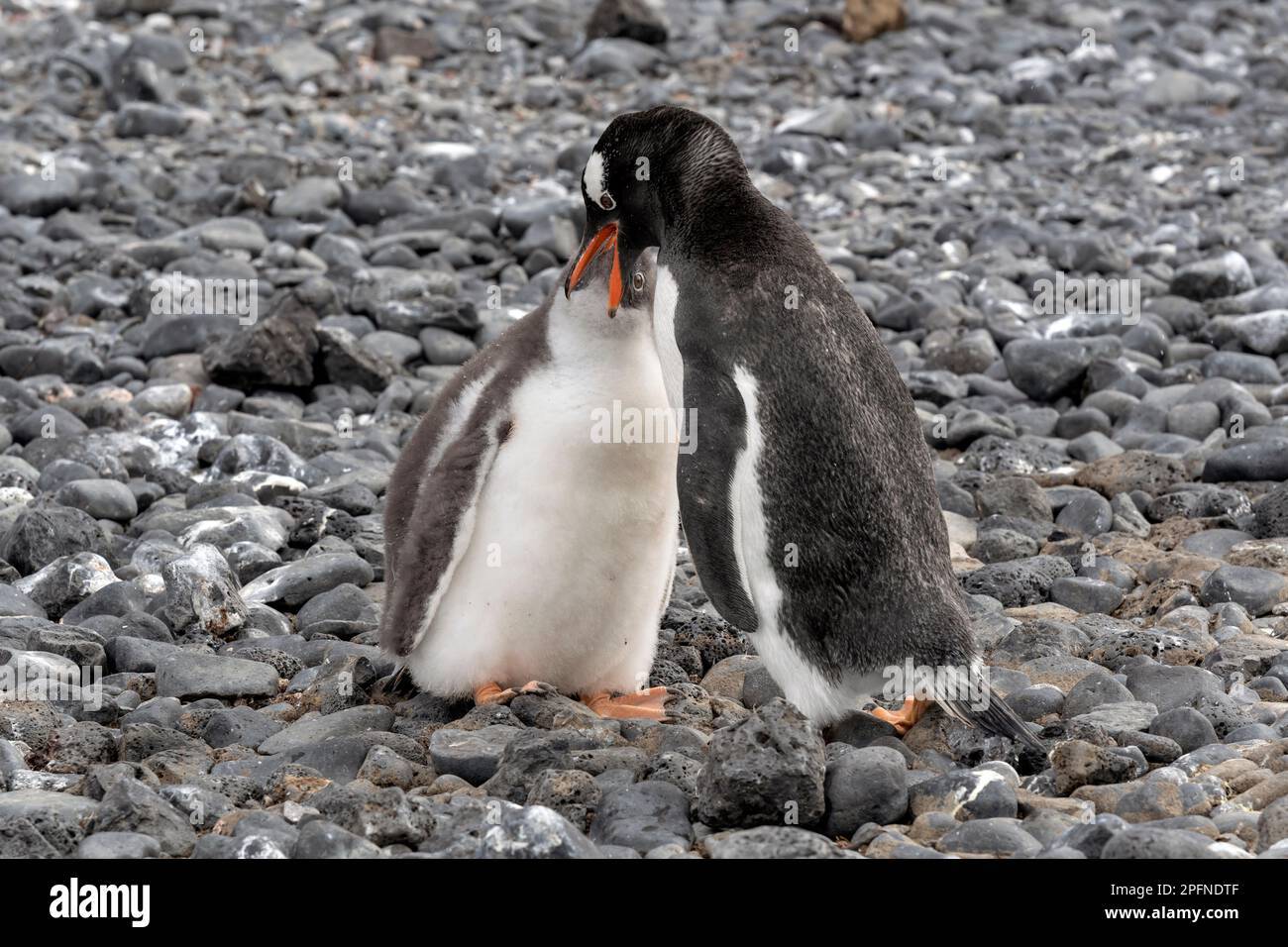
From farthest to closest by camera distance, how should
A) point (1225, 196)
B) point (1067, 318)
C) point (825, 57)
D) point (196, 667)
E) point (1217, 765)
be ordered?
1. point (825, 57)
2. point (1225, 196)
3. point (1067, 318)
4. point (196, 667)
5. point (1217, 765)

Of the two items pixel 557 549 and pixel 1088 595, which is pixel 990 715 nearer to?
pixel 557 549

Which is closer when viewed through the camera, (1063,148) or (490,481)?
(490,481)

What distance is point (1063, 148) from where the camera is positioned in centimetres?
1330

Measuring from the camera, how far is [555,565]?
458 centimetres

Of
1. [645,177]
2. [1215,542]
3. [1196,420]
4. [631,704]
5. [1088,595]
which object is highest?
[645,177]

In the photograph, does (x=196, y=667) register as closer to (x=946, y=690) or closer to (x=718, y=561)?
A: (x=718, y=561)

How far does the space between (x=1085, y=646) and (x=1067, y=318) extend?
4428 millimetres

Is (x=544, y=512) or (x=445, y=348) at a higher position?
(x=445, y=348)

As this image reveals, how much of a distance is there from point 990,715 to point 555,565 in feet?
4.05

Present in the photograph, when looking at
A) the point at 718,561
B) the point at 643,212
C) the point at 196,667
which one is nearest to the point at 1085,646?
the point at 718,561

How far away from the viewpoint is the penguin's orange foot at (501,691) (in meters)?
4.60

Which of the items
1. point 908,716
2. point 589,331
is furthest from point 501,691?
point 908,716

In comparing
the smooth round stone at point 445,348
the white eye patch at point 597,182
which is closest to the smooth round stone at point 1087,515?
the white eye patch at point 597,182

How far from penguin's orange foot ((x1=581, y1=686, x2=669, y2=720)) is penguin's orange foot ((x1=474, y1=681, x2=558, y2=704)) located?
0.46 feet
